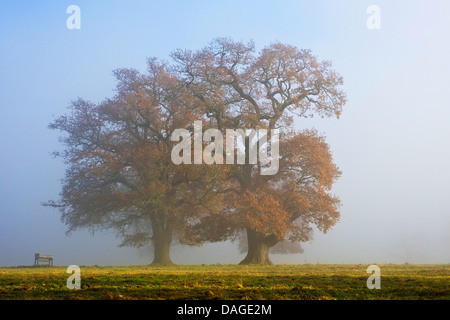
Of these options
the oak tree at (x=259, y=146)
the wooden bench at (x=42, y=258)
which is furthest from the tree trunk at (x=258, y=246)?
the wooden bench at (x=42, y=258)

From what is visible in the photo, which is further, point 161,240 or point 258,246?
point 161,240

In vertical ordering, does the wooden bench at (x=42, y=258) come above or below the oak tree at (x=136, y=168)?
below

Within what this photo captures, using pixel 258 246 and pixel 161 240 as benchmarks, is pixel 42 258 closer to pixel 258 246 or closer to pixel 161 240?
pixel 161 240

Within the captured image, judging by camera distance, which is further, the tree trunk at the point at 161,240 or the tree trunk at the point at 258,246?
the tree trunk at the point at 161,240

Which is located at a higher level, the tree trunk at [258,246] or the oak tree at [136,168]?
the oak tree at [136,168]

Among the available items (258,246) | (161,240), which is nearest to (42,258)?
(161,240)

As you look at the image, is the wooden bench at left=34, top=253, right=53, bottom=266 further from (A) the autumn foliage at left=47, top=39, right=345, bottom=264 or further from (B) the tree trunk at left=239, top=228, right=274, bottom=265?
(B) the tree trunk at left=239, top=228, right=274, bottom=265

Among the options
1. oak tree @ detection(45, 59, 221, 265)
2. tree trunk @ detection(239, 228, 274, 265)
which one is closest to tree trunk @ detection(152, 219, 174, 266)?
oak tree @ detection(45, 59, 221, 265)

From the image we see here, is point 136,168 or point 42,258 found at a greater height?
point 136,168

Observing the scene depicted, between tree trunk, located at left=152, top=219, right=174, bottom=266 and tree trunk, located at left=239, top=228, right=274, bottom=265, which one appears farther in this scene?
tree trunk, located at left=152, top=219, right=174, bottom=266

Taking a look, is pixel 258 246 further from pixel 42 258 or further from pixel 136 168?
pixel 42 258

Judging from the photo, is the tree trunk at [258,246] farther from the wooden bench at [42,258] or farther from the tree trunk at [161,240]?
the wooden bench at [42,258]

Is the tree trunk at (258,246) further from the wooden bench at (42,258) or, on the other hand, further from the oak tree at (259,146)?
the wooden bench at (42,258)

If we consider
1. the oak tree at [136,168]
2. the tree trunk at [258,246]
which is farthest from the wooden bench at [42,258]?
the tree trunk at [258,246]
